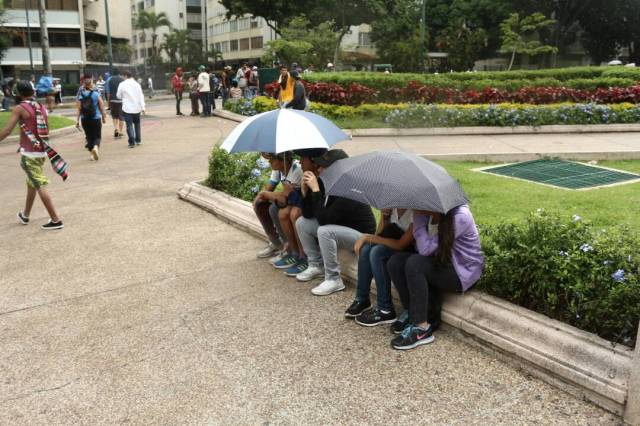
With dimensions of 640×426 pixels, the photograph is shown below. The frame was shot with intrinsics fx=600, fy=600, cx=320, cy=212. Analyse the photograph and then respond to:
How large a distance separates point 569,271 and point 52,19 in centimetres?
4811

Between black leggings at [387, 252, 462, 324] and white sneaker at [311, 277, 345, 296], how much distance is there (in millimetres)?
861

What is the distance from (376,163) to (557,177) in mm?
5273

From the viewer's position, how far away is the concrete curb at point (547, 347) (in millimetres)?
3146

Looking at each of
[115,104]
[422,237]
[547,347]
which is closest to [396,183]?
[422,237]

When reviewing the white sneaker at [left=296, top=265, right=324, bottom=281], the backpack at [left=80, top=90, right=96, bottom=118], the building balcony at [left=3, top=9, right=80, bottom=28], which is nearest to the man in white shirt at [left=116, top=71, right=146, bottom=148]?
the backpack at [left=80, top=90, right=96, bottom=118]

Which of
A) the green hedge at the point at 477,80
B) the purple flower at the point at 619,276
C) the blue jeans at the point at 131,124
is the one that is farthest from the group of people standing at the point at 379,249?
the green hedge at the point at 477,80

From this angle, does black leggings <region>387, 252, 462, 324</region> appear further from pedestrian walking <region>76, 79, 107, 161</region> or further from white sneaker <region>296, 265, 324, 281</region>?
pedestrian walking <region>76, 79, 107, 161</region>

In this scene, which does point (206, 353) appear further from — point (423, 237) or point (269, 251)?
point (269, 251)

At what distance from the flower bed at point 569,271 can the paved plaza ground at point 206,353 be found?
47cm

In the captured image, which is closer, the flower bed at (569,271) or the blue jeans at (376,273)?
the flower bed at (569,271)

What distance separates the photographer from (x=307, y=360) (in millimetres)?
3828

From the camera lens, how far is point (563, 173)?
8688 mm

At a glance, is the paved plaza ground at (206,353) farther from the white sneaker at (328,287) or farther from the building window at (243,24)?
the building window at (243,24)

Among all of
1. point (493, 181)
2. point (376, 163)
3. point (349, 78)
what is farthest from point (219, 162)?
point (349, 78)
